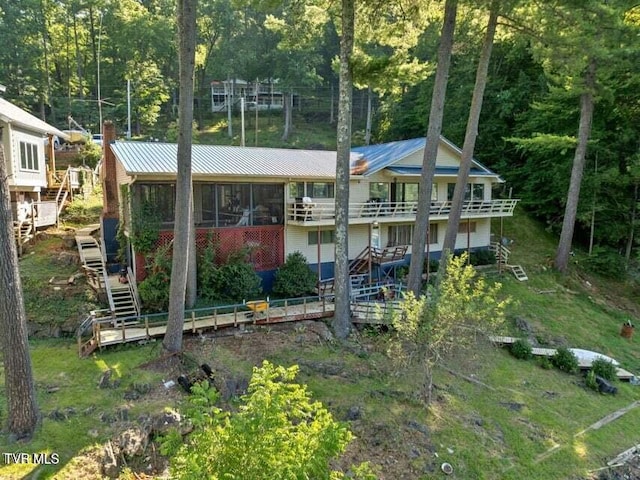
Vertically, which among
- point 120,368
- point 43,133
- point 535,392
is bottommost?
point 535,392

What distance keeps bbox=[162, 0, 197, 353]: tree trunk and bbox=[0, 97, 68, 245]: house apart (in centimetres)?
957

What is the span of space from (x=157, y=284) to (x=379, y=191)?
39.7 ft

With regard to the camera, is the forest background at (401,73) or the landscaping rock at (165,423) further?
the forest background at (401,73)

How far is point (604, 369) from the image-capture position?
14.7 metres

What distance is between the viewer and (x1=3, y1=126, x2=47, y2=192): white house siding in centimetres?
1861

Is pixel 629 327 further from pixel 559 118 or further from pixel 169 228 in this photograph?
pixel 169 228

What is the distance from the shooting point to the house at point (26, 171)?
18.0m

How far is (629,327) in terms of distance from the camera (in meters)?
18.5

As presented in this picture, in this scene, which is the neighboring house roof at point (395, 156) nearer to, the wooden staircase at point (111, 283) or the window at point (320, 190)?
the window at point (320, 190)

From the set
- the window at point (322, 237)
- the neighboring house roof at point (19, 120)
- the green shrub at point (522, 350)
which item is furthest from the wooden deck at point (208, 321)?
the neighboring house roof at point (19, 120)

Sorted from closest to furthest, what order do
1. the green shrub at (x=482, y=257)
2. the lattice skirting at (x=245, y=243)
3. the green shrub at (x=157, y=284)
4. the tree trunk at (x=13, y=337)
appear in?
the tree trunk at (x=13, y=337), the green shrub at (x=157, y=284), the lattice skirting at (x=245, y=243), the green shrub at (x=482, y=257)

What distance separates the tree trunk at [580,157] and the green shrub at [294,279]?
14632 mm

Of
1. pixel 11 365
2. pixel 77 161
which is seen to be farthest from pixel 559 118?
pixel 77 161

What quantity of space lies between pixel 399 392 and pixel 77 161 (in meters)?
29.7
